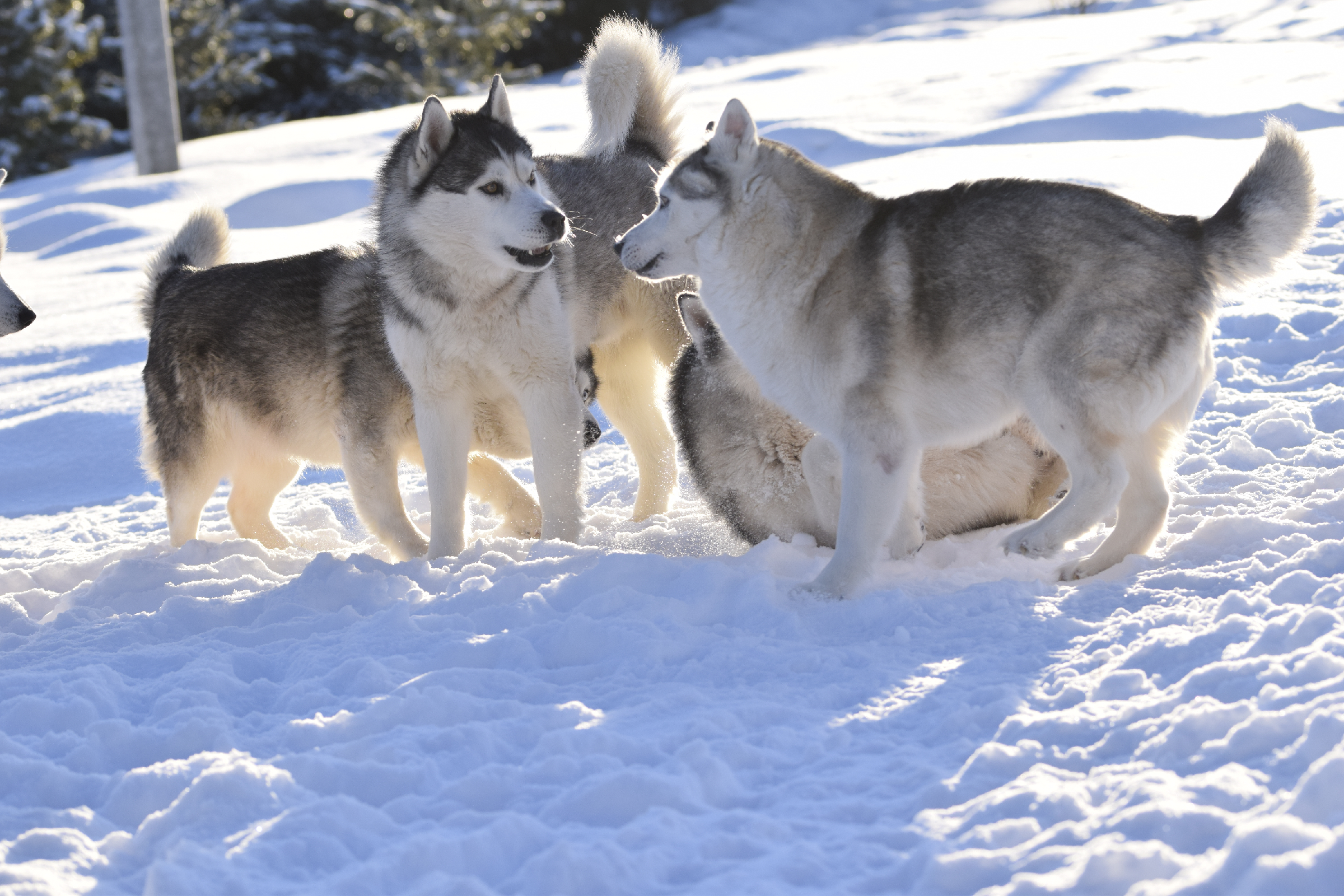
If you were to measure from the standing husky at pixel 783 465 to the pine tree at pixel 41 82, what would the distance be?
713 inches

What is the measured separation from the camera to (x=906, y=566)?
3.78m

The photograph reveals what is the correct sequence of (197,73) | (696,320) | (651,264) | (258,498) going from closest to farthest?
(651,264)
(696,320)
(258,498)
(197,73)

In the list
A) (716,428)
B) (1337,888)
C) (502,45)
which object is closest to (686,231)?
(716,428)

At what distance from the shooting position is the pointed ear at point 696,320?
4.37 m

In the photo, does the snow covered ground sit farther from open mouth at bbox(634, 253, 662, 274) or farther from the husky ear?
the husky ear

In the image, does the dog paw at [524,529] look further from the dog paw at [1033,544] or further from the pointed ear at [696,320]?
the dog paw at [1033,544]

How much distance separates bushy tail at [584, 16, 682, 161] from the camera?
16.9 feet

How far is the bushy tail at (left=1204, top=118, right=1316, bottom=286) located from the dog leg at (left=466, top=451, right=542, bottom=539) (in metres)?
2.87

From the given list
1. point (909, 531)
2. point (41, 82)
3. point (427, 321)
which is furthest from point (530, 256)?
A: point (41, 82)

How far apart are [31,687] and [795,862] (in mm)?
2195

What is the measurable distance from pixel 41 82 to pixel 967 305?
2022 centimetres

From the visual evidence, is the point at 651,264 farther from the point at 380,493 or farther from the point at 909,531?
the point at 380,493

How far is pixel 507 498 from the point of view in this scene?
5.12m

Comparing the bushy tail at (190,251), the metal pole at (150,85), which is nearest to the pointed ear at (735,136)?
the bushy tail at (190,251)
